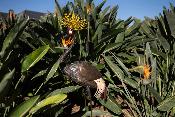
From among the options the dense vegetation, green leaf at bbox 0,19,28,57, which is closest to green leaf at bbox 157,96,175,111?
the dense vegetation

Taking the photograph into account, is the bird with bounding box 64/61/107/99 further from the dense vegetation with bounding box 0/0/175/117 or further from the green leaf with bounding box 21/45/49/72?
the green leaf with bounding box 21/45/49/72

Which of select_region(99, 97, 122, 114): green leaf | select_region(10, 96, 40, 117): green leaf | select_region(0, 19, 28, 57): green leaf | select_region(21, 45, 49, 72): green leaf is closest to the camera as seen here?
select_region(10, 96, 40, 117): green leaf

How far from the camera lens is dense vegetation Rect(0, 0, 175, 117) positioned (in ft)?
6.39

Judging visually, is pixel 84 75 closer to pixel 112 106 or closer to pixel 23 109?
pixel 23 109

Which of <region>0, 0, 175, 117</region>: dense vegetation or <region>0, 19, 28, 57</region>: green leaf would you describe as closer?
<region>0, 19, 28, 57</region>: green leaf

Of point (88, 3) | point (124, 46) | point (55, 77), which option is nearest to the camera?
point (55, 77)

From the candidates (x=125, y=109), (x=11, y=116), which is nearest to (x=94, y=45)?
(x=125, y=109)

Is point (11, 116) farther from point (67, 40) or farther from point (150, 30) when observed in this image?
point (150, 30)

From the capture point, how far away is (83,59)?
9.68 ft

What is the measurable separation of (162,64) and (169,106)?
3.04 feet

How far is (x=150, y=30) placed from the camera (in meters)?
3.79

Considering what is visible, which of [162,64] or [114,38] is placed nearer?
[162,64]

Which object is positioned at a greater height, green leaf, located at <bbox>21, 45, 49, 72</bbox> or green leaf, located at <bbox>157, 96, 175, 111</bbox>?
green leaf, located at <bbox>21, 45, 49, 72</bbox>

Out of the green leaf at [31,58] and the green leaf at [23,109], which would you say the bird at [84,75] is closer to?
the green leaf at [23,109]
